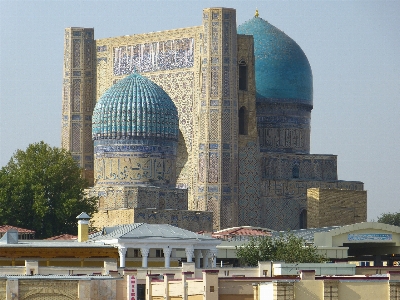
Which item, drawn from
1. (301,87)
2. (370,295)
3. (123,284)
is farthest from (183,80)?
(370,295)

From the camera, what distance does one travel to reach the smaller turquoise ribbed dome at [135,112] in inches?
2625

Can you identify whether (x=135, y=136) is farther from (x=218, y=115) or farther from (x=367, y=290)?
(x=367, y=290)

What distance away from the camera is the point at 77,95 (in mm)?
72312

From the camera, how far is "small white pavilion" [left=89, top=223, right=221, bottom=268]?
153 ft

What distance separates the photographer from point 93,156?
72.0 metres

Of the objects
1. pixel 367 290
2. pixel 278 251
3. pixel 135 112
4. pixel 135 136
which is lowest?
pixel 367 290

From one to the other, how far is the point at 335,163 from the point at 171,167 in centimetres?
961

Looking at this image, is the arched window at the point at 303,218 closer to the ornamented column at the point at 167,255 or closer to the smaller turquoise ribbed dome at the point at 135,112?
the smaller turquoise ribbed dome at the point at 135,112

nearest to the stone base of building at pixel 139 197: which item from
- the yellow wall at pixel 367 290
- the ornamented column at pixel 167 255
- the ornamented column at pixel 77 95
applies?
the ornamented column at pixel 77 95

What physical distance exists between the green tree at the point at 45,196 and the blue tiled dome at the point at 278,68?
36.7ft

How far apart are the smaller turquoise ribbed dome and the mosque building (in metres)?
0.04

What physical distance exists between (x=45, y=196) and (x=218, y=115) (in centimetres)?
764

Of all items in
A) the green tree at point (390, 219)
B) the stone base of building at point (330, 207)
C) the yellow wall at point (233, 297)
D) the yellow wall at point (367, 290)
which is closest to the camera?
the yellow wall at point (367, 290)

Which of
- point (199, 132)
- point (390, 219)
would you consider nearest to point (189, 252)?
point (199, 132)
